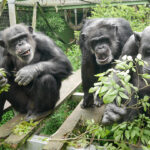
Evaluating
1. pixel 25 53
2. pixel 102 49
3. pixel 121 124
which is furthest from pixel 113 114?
pixel 25 53

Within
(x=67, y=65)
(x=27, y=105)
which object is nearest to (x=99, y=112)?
(x=67, y=65)

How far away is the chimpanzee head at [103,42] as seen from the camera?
2703 mm

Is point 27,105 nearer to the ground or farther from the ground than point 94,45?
nearer to the ground

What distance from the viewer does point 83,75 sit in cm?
292

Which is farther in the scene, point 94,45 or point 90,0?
point 90,0

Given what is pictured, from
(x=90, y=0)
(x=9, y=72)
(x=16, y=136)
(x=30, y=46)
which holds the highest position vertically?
(x=90, y=0)

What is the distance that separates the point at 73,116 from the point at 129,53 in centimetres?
115

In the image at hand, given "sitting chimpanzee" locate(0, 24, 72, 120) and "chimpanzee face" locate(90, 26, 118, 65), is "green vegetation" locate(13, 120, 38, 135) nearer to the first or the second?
"sitting chimpanzee" locate(0, 24, 72, 120)

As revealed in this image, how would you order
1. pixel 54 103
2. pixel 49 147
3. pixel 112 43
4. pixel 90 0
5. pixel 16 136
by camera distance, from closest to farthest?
pixel 49 147, pixel 16 136, pixel 112 43, pixel 54 103, pixel 90 0

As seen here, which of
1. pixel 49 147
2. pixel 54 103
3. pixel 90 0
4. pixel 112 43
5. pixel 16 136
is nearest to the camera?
pixel 49 147

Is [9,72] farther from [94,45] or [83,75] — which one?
[94,45]

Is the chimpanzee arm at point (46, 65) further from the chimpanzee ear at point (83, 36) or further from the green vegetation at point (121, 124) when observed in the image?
the green vegetation at point (121, 124)

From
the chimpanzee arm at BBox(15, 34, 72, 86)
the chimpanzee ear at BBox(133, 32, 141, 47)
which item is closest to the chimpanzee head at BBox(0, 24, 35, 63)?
the chimpanzee arm at BBox(15, 34, 72, 86)

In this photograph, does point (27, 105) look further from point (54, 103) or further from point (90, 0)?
point (90, 0)
